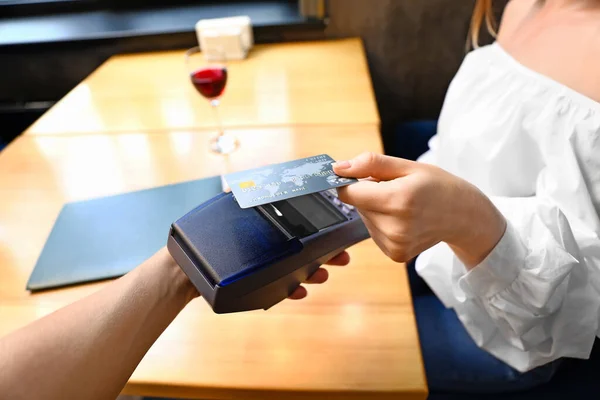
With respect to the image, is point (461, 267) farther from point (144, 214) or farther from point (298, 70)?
point (298, 70)

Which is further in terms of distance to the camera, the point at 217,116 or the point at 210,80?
the point at 217,116

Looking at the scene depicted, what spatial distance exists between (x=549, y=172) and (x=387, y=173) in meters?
0.38

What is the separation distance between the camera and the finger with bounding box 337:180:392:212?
54 cm

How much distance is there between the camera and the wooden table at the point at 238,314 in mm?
579

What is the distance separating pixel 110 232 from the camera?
80cm

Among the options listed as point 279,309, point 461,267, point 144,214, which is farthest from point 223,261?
point 461,267

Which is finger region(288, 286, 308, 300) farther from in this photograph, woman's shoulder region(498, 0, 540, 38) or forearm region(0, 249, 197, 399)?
woman's shoulder region(498, 0, 540, 38)

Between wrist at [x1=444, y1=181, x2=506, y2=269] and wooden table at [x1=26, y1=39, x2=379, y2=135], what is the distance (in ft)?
1.69

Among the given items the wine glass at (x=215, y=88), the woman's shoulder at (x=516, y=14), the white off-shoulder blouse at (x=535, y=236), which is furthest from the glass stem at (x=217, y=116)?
the woman's shoulder at (x=516, y=14)

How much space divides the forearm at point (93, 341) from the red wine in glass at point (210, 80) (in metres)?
0.54

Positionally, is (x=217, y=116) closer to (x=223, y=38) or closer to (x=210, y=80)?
(x=210, y=80)

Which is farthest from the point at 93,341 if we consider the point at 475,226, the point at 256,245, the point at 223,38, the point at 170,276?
the point at 223,38

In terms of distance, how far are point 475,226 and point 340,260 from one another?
0.71ft

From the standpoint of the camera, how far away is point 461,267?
774 mm
